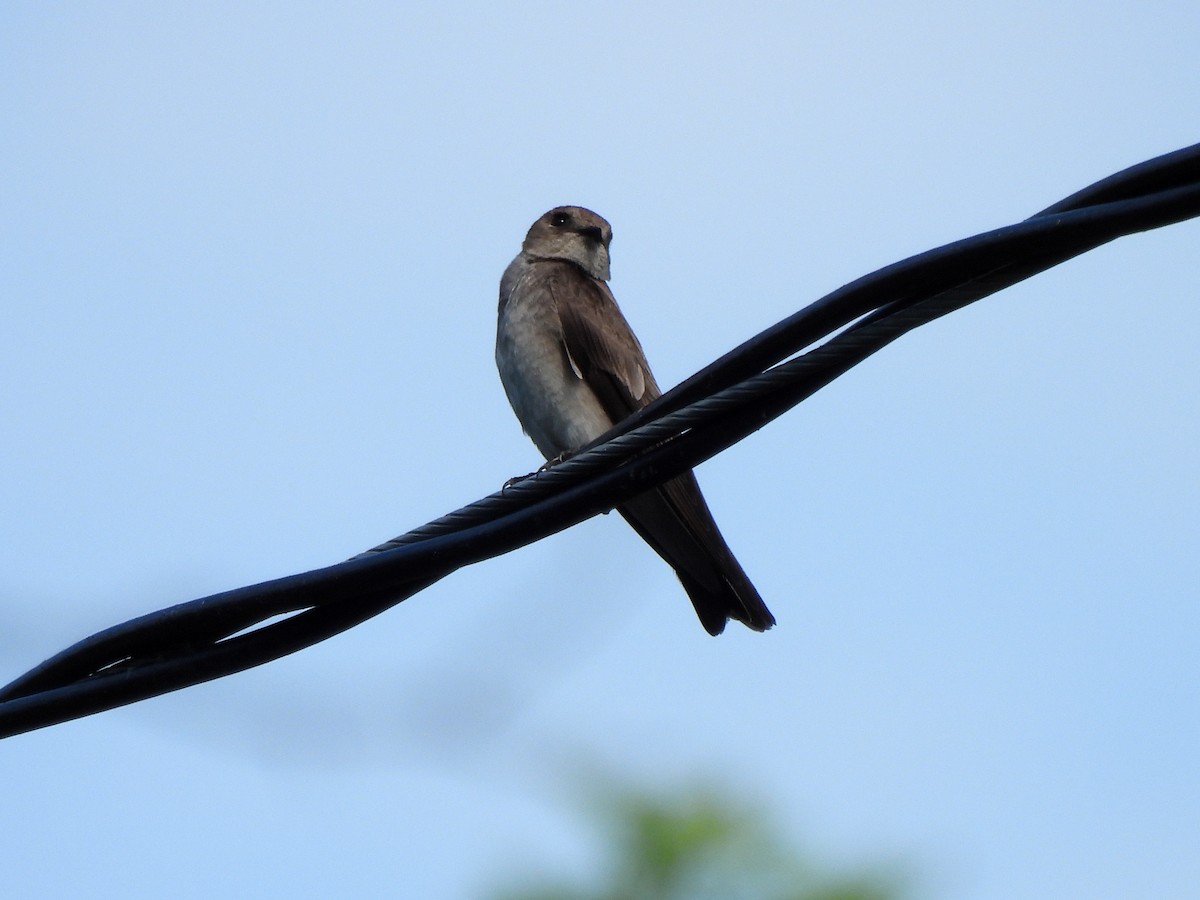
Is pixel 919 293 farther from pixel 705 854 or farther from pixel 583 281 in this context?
pixel 705 854

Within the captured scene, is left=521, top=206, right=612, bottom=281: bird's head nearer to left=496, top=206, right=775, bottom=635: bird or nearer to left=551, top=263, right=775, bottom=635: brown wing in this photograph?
left=496, top=206, right=775, bottom=635: bird

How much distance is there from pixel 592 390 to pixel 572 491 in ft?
12.7

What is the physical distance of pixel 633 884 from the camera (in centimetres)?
918

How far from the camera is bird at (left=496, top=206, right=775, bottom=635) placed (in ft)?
19.0

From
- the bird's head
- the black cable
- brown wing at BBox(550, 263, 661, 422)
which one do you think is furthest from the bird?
the black cable

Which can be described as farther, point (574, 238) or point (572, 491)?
point (574, 238)

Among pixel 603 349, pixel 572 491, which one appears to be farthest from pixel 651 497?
pixel 572 491

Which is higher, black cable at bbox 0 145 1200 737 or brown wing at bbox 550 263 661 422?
brown wing at bbox 550 263 661 422

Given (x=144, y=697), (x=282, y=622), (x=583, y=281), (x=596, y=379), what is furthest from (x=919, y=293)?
(x=583, y=281)

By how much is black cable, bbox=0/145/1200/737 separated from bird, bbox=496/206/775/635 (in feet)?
8.14

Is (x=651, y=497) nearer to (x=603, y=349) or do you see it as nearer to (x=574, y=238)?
(x=603, y=349)

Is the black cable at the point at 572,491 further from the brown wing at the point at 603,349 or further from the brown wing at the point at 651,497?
the brown wing at the point at 603,349

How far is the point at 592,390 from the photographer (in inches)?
279

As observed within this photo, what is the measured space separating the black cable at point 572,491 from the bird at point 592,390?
2.48 m
